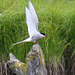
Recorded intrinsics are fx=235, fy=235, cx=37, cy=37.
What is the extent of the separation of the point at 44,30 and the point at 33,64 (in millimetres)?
651

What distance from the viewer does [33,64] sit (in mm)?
2428

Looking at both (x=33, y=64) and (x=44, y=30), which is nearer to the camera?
(x=33, y=64)

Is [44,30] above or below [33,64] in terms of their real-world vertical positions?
above

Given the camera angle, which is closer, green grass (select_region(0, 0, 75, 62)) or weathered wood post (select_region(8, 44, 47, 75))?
weathered wood post (select_region(8, 44, 47, 75))

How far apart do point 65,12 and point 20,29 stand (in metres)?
0.70

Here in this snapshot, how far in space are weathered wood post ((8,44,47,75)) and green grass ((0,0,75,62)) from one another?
404 millimetres

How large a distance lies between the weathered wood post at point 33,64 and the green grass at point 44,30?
404mm

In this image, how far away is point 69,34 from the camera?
3.16m

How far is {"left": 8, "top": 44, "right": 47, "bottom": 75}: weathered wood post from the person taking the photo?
240 cm

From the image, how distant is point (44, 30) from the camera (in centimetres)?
295

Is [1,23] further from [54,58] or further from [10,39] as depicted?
[54,58]

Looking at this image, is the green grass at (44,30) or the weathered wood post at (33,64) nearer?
the weathered wood post at (33,64)

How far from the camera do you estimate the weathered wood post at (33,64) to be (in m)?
2.40

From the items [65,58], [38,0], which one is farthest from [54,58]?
[38,0]
